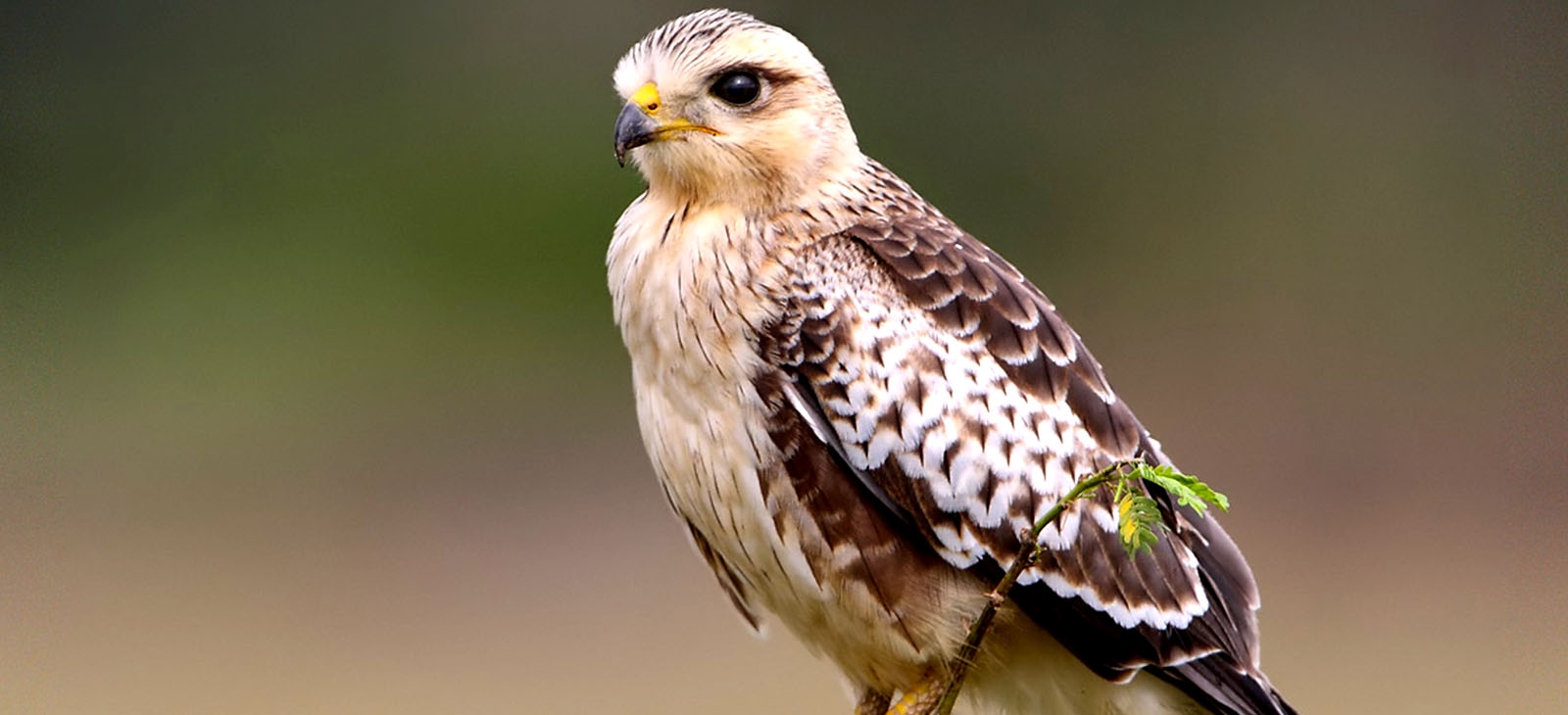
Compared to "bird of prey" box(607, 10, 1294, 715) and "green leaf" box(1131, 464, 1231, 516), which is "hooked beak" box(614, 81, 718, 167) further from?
"green leaf" box(1131, 464, 1231, 516)

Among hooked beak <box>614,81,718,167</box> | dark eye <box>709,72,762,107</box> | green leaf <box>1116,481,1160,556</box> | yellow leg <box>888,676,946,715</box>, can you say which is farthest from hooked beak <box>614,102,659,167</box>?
green leaf <box>1116,481,1160,556</box>

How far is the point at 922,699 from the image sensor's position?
4.89 m

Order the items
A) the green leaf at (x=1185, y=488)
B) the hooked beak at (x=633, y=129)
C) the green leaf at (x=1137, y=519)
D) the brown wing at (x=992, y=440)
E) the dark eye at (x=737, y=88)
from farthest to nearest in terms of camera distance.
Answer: the dark eye at (x=737, y=88)
the hooked beak at (x=633, y=129)
the brown wing at (x=992, y=440)
the green leaf at (x=1137, y=519)
the green leaf at (x=1185, y=488)

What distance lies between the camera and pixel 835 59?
12.7m

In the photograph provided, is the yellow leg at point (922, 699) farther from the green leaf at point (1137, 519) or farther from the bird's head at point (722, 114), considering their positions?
the green leaf at point (1137, 519)

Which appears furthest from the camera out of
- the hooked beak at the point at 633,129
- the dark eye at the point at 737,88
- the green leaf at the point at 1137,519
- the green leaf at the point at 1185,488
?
the dark eye at the point at 737,88

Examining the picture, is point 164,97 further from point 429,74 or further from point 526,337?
point 526,337

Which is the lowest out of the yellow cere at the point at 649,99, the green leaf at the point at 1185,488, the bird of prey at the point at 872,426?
the green leaf at the point at 1185,488

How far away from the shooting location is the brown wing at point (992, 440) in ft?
15.4

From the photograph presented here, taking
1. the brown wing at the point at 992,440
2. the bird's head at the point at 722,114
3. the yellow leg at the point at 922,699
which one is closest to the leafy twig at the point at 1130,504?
the brown wing at the point at 992,440

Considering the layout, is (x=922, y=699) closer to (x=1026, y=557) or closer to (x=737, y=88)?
(x=1026, y=557)

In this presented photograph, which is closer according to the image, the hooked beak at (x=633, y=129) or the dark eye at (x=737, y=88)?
the hooked beak at (x=633, y=129)

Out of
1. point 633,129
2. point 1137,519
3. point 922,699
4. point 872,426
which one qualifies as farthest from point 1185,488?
point 633,129

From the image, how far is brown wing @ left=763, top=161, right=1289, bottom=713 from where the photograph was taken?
4691 mm
